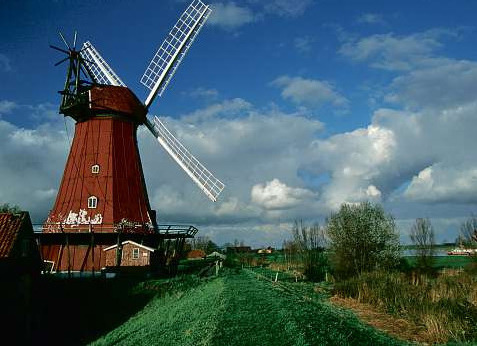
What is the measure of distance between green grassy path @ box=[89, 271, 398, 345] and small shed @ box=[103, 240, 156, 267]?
986 cm

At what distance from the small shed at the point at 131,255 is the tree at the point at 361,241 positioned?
1682 centimetres

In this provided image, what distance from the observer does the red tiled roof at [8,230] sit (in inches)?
859

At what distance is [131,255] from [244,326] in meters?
17.5

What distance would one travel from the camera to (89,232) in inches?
1117

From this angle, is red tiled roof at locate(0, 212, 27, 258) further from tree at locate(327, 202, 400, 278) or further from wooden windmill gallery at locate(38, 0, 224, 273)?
tree at locate(327, 202, 400, 278)

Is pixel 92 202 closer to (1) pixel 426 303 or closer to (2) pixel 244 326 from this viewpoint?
(2) pixel 244 326

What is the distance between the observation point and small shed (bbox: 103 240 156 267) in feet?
96.6

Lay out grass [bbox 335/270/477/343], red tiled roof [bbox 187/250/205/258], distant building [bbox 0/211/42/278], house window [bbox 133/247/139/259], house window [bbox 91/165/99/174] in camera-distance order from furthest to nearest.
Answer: red tiled roof [bbox 187/250/205/258], house window [bbox 91/165/99/174], house window [bbox 133/247/139/259], distant building [bbox 0/211/42/278], grass [bbox 335/270/477/343]

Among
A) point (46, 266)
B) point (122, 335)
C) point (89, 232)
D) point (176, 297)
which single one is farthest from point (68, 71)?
point (122, 335)

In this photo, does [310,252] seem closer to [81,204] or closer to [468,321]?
[81,204]

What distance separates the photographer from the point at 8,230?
22703 mm

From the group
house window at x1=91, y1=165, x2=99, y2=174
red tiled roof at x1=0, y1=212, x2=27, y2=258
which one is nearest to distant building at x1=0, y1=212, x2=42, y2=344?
red tiled roof at x1=0, y1=212, x2=27, y2=258

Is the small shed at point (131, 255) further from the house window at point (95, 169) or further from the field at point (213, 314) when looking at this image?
the house window at point (95, 169)

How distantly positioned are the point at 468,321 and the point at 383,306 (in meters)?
6.27
